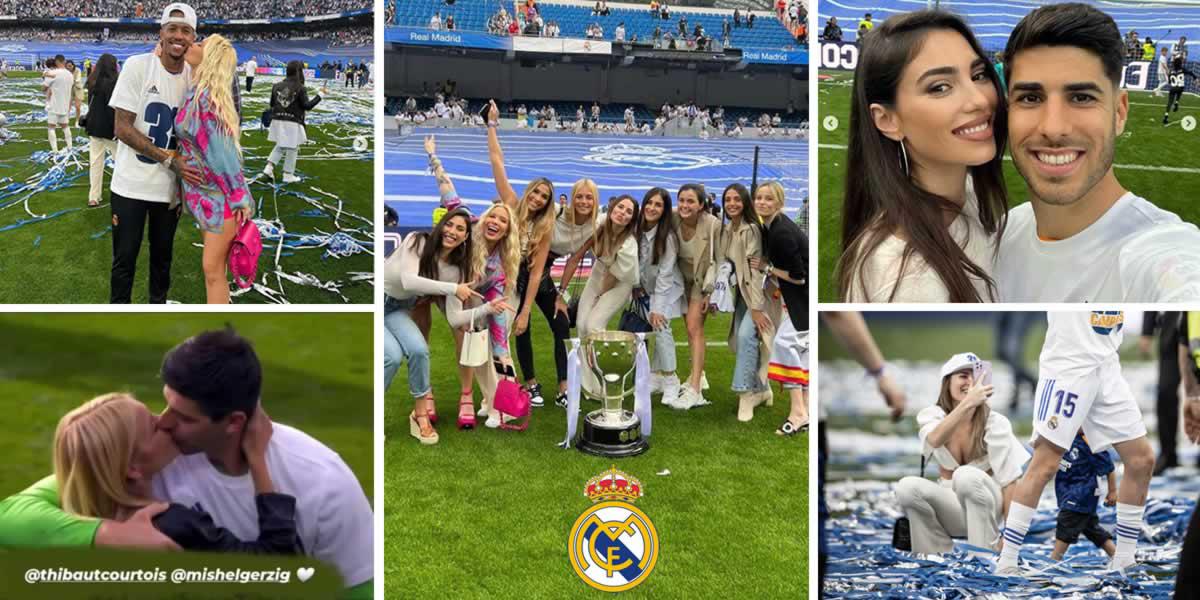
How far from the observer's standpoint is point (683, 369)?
403 centimetres

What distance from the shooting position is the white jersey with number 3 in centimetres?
335

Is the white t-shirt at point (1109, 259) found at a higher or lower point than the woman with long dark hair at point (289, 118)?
lower

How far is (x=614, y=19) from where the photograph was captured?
3.46 metres

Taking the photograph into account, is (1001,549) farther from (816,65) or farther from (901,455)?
(816,65)

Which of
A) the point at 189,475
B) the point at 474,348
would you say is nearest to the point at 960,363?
the point at 474,348

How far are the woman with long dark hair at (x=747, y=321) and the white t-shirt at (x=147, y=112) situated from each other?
201cm

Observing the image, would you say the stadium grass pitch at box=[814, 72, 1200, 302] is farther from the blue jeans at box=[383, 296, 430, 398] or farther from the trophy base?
the blue jeans at box=[383, 296, 430, 398]

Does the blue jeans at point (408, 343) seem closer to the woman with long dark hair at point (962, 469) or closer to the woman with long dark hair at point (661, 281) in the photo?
the woman with long dark hair at point (661, 281)

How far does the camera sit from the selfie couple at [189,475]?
3088 mm

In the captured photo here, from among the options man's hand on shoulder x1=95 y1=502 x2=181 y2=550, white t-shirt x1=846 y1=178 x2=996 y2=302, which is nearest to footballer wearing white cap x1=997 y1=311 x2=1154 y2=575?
white t-shirt x1=846 y1=178 x2=996 y2=302

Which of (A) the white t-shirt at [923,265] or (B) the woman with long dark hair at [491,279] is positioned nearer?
(A) the white t-shirt at [923,265]

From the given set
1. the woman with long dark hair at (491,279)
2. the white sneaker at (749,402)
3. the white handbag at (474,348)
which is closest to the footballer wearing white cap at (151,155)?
the woman with long dark hair at (491,279)

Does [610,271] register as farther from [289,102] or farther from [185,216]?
[185,216]

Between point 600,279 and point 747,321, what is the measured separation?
2.18 feet
